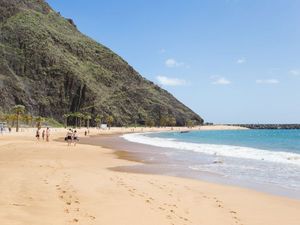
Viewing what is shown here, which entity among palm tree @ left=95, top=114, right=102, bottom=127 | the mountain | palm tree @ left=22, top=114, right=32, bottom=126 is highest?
the mountain

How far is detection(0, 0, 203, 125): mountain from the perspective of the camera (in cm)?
14900

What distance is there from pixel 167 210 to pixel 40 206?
10.5 feet

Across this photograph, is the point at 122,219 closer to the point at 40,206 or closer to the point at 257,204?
the point at 40,206

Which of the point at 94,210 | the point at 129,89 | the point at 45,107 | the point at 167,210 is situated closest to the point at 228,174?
the point at 167,210

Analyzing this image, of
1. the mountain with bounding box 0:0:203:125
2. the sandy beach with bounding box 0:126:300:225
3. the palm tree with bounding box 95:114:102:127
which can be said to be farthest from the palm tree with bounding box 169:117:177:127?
the sandy beach with bounding box 0:126:300:225

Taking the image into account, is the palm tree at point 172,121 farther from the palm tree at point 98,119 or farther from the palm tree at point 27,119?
the palm tree at point 27,119

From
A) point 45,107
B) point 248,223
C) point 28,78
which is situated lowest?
point 248,223

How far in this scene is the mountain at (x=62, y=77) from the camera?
14900 centimetres

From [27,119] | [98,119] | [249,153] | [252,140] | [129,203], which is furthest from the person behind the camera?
[98,119]

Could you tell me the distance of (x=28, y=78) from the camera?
154625 mm

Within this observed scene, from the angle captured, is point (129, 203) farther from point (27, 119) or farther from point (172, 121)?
point (172, 121)

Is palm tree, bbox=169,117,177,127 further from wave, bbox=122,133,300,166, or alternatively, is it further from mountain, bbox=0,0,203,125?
wave, bbox=122,133,300,166

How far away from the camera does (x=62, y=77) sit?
160 meters

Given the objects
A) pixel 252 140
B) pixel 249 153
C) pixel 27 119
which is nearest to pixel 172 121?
pixel 27 119
